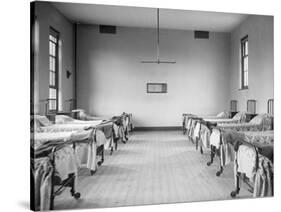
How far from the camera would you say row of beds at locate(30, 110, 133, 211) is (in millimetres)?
2246

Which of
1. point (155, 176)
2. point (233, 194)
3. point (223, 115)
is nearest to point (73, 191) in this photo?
point (155, 176)

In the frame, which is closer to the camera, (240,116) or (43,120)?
(43,120)

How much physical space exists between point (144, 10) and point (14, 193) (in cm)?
204

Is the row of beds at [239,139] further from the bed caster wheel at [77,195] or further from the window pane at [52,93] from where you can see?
the window pane at [52,93]

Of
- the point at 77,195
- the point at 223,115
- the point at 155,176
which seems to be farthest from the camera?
the point at 223,115

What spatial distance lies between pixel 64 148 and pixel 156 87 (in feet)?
3.44

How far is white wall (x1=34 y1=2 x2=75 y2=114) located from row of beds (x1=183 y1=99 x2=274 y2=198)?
1.20 metres

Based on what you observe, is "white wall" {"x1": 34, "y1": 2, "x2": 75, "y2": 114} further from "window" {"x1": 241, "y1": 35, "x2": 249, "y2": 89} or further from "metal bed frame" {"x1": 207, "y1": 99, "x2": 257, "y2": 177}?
"window" {"x1": 241, "y1": 35, "x2": 249, "y2": 89}

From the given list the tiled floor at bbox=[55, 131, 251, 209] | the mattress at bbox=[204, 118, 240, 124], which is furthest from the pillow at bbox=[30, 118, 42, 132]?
the mattress at bbox=[204, 118, 240, 124]

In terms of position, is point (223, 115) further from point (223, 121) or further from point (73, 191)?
point (73, 191)

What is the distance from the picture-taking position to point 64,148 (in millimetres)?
2332

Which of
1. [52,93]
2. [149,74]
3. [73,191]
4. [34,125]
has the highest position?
[149,74]

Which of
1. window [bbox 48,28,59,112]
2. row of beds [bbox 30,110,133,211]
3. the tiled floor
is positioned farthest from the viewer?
the tiled floor

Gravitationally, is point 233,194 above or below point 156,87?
below
